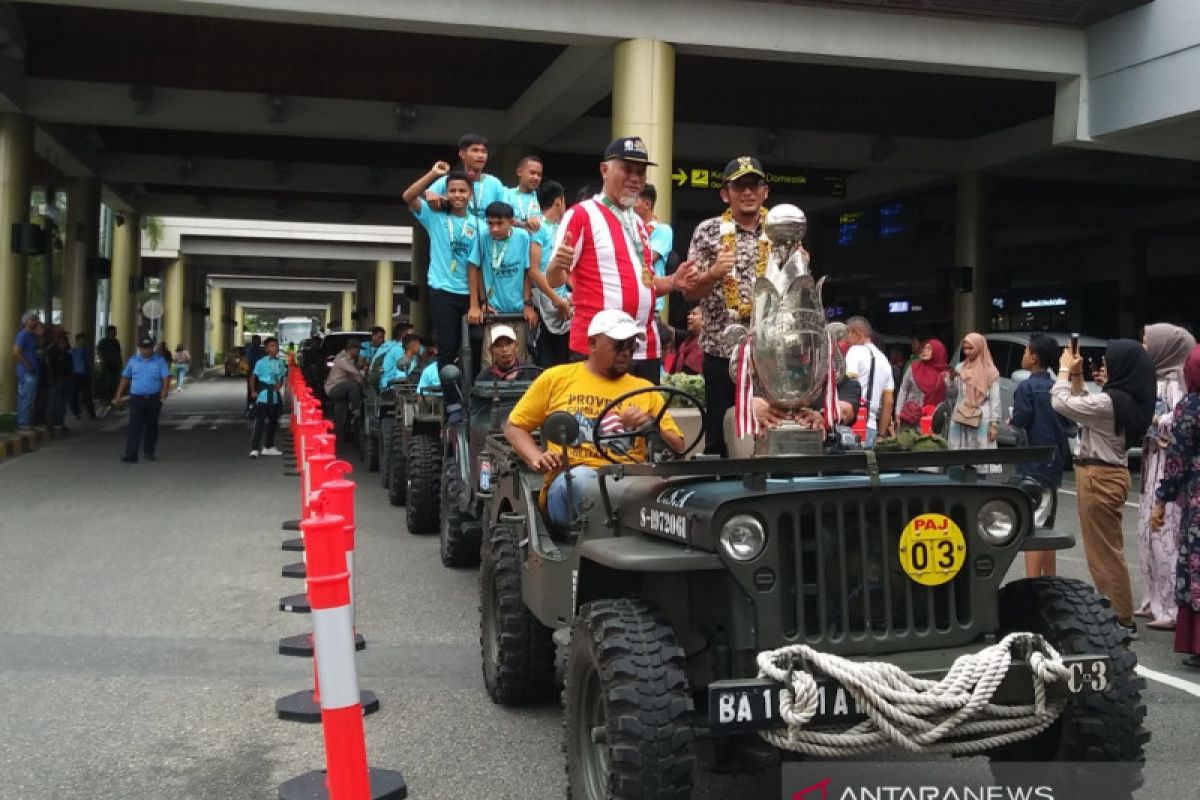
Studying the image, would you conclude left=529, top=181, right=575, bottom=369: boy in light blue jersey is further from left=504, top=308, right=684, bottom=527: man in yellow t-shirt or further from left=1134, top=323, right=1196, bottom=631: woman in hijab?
left=1134, top=323, right=1196, bottom=631: woman in hijab

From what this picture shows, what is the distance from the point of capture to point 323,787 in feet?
14.2

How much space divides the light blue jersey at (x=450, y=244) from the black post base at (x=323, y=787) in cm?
492

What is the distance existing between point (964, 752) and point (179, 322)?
172 ft

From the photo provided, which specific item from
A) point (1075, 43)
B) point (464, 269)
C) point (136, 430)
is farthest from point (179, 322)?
point (464, 269)

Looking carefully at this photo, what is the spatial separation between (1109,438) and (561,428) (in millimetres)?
3836

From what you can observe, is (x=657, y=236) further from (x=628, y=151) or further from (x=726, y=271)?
(x=726, y=271)

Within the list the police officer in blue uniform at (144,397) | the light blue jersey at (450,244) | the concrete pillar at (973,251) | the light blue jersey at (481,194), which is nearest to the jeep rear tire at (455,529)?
the light blue jersey at (450,244)

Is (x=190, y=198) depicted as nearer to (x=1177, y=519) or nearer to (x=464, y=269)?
(x=464, y=269)

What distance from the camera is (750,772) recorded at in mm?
3564

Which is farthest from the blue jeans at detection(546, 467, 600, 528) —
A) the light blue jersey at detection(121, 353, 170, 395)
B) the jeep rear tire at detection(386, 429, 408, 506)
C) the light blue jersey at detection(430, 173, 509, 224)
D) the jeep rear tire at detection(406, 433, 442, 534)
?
the light blue jersey at detection(121, 353, 170, 395)

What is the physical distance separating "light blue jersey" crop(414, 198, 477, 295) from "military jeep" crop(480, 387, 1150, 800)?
204 inches

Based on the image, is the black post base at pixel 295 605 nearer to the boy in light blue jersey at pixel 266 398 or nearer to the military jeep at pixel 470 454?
the military jeep at pixel 470 454

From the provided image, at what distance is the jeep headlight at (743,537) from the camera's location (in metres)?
3.46

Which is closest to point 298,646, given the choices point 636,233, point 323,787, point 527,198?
point 323,787
